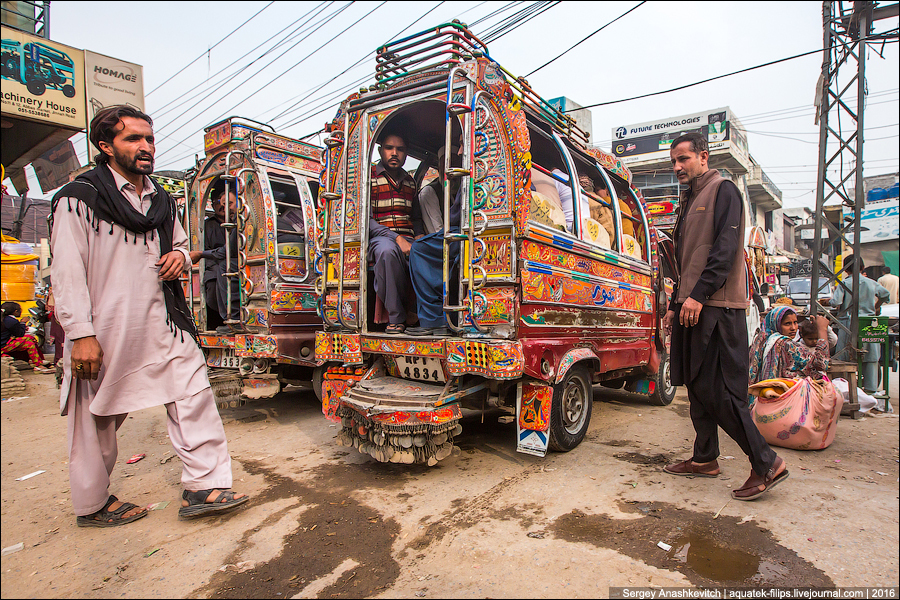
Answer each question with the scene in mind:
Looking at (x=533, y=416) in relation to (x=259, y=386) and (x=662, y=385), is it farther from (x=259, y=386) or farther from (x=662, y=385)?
(x=662, y=385)

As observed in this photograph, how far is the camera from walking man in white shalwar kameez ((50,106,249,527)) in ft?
7.95

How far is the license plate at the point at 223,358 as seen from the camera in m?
5.17

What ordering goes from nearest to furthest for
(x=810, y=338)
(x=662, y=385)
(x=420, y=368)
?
(x=420, y=368) → (x=810, y=338) → (x=662, y=385)

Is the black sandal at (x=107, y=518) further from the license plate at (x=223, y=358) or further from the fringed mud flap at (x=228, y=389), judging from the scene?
the license plate at (x=223, y=358)

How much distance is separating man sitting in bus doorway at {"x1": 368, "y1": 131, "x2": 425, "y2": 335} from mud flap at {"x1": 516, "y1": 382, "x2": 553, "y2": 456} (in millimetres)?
1059

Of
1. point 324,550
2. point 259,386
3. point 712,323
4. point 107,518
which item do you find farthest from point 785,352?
point 107,518

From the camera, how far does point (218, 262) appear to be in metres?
5.72

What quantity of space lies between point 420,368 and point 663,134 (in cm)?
3053

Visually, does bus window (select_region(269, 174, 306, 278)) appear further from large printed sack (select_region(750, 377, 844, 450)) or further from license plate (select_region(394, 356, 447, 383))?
large printed sack (select_region(750, 377, 844, 450))

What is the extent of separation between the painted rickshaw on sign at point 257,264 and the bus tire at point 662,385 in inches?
155

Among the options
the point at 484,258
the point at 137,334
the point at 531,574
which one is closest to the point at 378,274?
the point at 484,258

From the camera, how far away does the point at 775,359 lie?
4.64 meters

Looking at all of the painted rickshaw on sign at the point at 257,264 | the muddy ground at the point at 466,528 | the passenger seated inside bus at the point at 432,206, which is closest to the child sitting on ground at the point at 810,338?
the muddy ground at the point at 466,528

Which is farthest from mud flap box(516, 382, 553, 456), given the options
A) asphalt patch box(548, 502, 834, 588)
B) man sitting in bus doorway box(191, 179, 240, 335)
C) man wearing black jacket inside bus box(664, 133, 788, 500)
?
man sitting in bus doorway box(191, 179, 240, 335)
